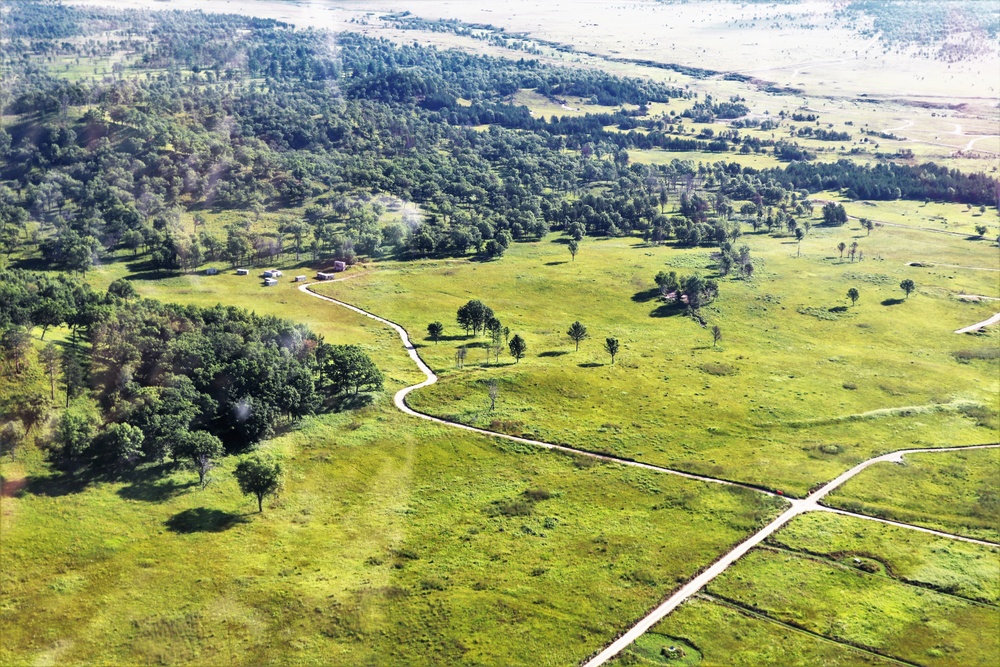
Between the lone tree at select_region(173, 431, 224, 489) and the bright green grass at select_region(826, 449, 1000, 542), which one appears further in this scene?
the lone tree at select_region(173, 431, 224, 489)

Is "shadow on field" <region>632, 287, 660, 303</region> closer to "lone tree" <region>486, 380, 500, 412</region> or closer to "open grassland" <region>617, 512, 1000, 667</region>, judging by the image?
"lone tree" <region>486, 380, 500, 412</region>

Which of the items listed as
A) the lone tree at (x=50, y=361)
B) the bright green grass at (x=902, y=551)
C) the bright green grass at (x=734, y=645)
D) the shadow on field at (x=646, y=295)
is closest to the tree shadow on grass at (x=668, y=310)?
the shadow on field at (x=646, y=295)

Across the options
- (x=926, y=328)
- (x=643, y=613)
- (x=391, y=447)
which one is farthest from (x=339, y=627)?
(x=926, y=328)

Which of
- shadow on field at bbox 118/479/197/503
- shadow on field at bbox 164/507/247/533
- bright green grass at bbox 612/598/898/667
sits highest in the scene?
shadow on field at bbox 118/479/197/503

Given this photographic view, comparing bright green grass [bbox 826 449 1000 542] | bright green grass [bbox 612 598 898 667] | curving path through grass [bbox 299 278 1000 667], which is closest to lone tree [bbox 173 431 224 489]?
curving path through grass [bbox 299 278 1000 667]

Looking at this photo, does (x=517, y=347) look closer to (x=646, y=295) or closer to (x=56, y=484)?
(x=646, y=295)

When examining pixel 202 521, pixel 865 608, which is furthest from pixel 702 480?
pixel 202 521

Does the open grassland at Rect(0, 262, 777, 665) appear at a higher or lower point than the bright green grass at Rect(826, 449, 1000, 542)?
lower
